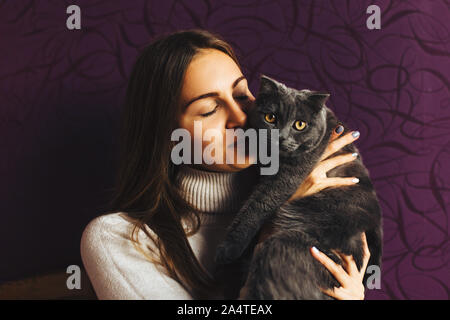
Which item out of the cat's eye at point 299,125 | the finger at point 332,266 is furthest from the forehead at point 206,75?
the finger at point 332,266

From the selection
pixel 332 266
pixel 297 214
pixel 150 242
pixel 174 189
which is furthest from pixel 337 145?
pixel 150 242

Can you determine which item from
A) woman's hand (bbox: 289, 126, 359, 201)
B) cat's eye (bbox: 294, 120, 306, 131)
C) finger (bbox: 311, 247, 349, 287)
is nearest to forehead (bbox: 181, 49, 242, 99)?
cat's eye (bbox: 294, 120, 306, 131)

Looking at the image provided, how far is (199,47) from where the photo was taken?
36.8 inches

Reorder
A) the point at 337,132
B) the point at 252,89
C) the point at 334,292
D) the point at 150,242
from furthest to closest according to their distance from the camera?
the point at 252,89, the point at 337,132, the point at 150,242, the point at 334,292

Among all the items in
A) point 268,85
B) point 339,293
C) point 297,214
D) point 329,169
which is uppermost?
point 268,85

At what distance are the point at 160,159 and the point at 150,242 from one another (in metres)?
0.23

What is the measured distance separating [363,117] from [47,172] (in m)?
1.21

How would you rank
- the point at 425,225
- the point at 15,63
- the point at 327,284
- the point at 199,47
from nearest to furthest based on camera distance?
the point at 327,284, the point at 199,47, the point at 15,63, the point at 425,225

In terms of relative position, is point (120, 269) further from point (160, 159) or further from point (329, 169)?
point (329, 169)

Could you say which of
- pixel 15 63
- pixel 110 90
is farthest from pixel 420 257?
pixel 15 63

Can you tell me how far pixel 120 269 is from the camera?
838 mm

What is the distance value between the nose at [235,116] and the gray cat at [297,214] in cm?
5

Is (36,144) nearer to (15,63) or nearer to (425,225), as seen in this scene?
(15,63)
